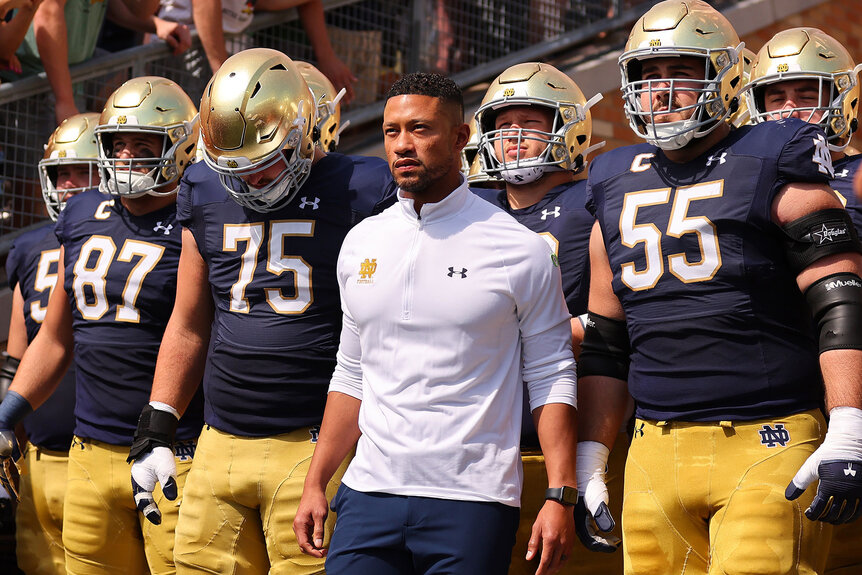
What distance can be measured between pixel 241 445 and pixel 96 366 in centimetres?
99

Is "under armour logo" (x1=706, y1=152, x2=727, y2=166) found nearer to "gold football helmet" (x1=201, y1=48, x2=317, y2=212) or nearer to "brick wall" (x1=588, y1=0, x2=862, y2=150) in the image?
"gold football helmet" (x1=201, y1=48, x2=317, y2=212)

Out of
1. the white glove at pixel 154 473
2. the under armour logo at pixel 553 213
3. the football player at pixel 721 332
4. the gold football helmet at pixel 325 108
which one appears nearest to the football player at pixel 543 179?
the under armour logo at pixel 553 213

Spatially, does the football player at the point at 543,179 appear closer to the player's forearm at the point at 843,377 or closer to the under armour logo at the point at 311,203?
the under armour logo at the point at 311,203

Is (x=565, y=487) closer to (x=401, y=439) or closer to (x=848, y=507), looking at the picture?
(x=401, y=439)

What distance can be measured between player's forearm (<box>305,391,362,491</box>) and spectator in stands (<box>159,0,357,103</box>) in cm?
333

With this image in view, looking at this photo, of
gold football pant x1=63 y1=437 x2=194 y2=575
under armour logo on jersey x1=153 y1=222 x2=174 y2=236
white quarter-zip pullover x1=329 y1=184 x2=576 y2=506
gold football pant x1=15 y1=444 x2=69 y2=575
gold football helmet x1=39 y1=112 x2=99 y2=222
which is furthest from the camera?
gold football helmet x1=39 y1=112 x2=99 y2=222

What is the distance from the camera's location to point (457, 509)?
287cm

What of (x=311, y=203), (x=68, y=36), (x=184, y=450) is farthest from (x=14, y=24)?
(x=311, y=203)

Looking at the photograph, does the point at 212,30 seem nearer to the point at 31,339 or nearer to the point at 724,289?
the point at 31,339

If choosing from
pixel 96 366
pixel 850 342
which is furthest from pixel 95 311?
pixel 850 342

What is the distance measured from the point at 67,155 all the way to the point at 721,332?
132 inches

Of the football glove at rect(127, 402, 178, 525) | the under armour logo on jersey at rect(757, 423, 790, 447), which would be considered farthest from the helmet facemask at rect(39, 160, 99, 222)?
the under armour logo on jersey at rect(757, 423, 790, 447)

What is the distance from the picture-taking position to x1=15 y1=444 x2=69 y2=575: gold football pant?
503 cm

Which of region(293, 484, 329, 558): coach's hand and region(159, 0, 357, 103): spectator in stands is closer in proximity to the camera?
region(293, 484, 329, 558): coach's hand
